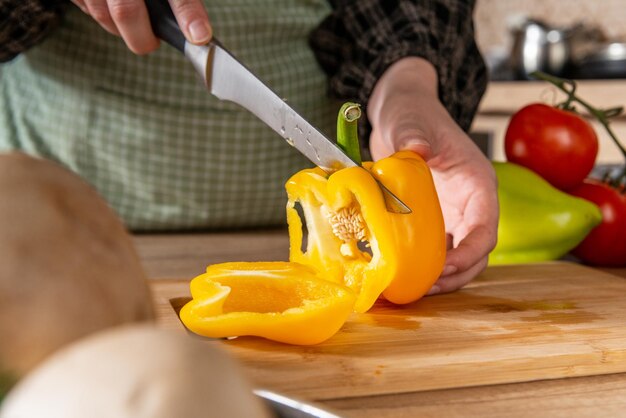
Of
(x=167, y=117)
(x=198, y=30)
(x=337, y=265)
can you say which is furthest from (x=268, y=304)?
(x=167, y=117)

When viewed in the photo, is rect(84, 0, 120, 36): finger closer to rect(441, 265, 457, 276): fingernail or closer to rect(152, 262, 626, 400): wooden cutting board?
rect(152, 262, 626, 400): wooden cutting board

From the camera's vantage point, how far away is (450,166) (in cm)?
125

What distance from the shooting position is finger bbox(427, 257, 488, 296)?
1.10m

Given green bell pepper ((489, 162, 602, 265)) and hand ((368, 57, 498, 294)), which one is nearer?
hand ((368, 57, 498, 294))

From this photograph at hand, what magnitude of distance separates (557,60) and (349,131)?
2.55m

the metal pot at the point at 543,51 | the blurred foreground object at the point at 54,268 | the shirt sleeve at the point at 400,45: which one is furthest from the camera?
the metal pot at the point at 543,51

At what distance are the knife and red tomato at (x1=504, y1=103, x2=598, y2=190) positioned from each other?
0.53m

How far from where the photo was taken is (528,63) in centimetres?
342

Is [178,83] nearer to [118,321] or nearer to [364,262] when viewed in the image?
[364,262]

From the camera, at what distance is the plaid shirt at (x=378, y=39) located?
1466 millimetres

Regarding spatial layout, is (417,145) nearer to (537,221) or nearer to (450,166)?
(450,166)

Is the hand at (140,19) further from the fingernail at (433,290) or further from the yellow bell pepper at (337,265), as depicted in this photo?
the fingernail at (433,290)

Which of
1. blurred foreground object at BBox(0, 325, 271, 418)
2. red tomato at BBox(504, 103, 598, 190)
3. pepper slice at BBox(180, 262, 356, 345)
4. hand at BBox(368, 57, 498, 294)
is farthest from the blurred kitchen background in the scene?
blurred foreground object at BBox(0, 325, 271, 418)

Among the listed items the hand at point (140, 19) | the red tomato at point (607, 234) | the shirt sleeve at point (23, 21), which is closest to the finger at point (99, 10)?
the hand at point (140, 19)
